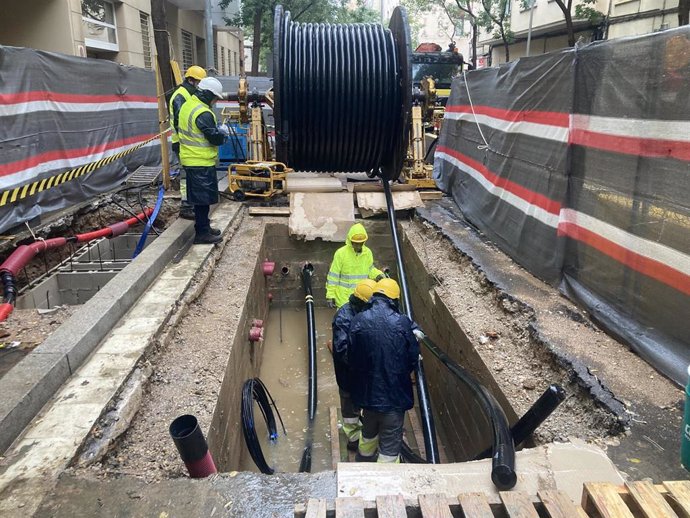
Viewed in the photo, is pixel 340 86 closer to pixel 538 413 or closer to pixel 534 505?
pixel 538 413

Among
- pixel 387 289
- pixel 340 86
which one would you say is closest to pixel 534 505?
pixel 387 289

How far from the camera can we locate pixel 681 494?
7.12ft

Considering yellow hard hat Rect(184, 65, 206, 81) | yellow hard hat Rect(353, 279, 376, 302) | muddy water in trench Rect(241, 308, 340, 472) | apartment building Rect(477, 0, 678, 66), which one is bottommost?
muddy water in trench Rect(241, 308, 340, 472)

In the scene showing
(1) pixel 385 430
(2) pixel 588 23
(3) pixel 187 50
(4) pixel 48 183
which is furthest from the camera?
(3) pixel 187 50

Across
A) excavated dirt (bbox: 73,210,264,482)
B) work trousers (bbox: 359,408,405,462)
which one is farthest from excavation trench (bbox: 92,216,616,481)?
work trousers (bbox: 359,408,405,462)

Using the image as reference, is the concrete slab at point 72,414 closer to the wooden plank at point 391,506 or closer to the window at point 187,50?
the wooden plank at point 391,506

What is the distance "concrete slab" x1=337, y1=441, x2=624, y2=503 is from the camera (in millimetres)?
2537

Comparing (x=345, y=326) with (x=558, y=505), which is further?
(x=345, y=326)

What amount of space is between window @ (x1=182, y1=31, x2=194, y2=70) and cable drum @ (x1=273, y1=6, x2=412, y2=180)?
61.2 feet

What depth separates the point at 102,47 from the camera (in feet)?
46.4

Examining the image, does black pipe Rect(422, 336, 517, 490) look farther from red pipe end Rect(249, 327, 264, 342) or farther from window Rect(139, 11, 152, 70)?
window Rect(139, 11, 152, 70)

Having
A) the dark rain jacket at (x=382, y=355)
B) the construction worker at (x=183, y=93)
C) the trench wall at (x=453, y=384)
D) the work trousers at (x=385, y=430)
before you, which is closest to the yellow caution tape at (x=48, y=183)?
the construction worker at (x=183, y=93)

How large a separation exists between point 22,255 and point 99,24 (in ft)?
36.0

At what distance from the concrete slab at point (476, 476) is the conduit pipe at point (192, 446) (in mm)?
680
